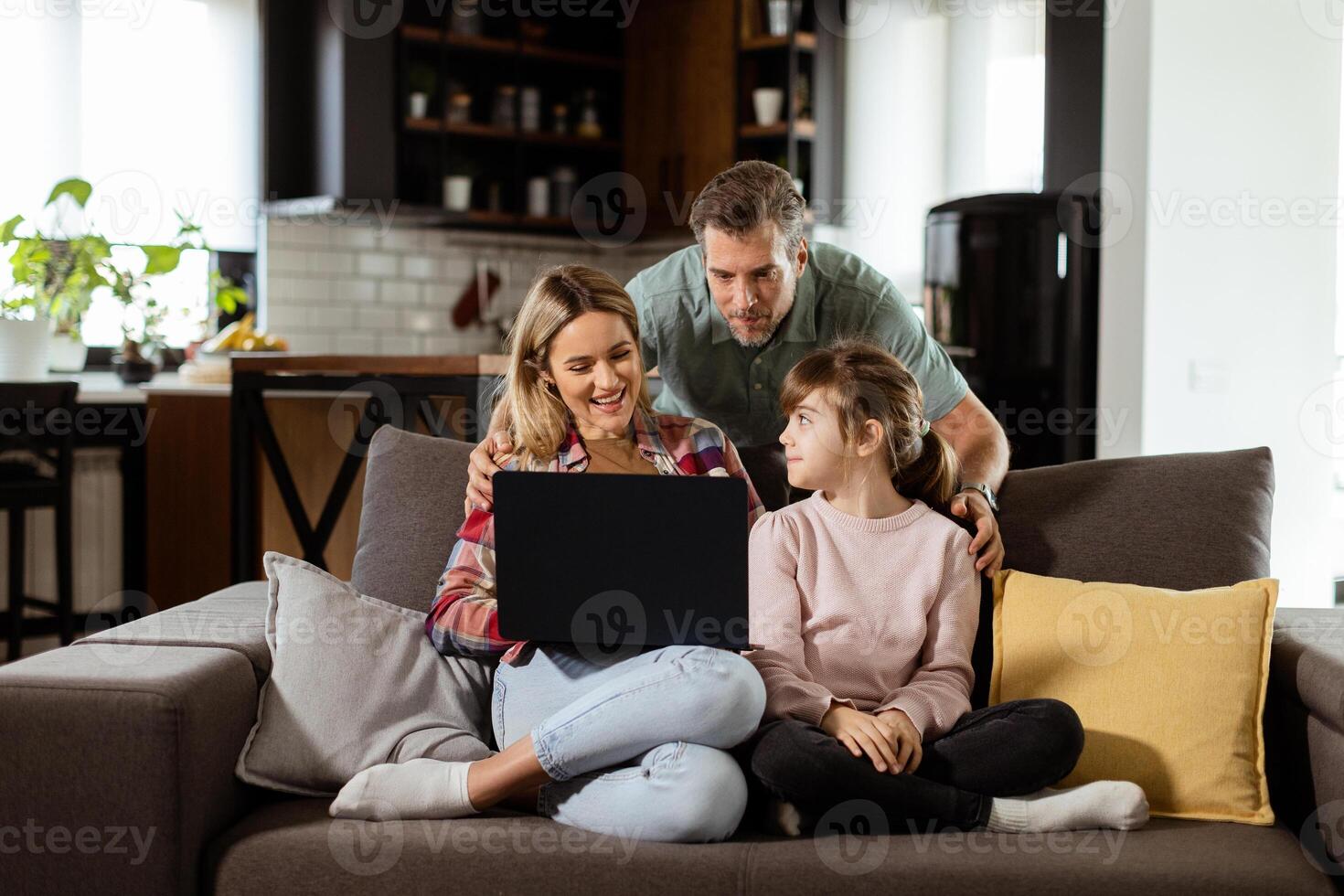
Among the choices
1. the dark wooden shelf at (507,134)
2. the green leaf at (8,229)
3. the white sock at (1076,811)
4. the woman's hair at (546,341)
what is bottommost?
the white sock at (1076,811)

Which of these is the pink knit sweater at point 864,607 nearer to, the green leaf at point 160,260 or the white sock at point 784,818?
the white sock at point 784,818

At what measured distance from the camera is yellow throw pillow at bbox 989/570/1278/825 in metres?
1.76

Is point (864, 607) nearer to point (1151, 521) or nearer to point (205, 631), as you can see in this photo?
point (1151, 521)

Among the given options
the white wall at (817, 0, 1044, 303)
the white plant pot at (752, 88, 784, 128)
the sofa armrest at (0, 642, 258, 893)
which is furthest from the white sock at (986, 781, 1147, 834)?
the white plant pot at (752, 88, 784, 128)

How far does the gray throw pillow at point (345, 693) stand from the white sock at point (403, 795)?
0.07 m

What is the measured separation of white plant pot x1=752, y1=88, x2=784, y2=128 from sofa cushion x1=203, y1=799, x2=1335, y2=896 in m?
4.46

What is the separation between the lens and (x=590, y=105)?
603 centimetres

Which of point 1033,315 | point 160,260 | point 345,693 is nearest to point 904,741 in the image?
point 345,693

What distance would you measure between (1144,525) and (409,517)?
117cm

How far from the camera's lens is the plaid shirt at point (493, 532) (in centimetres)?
189

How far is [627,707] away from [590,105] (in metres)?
4.74

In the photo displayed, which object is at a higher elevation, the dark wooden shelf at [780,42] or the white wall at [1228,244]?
the dark wooden shelf at [780,42]

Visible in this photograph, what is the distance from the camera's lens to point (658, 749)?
1704 millimetres

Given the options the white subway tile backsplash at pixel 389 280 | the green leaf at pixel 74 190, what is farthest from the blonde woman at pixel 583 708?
the white subway tile backsplash at pixel 389 280
